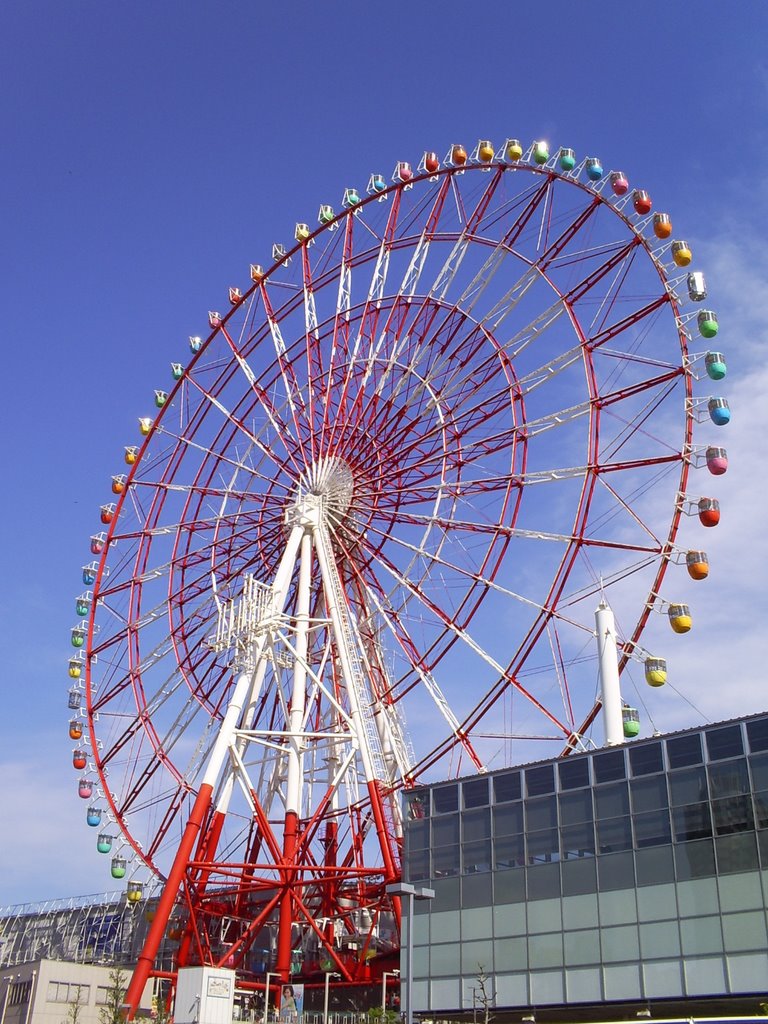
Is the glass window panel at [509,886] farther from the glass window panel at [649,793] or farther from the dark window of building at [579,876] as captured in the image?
the glass window panel at [649,793]

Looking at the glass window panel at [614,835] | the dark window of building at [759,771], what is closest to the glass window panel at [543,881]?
the glass window panel at [614,835]

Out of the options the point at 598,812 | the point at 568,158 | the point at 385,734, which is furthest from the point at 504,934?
the point at 568,158

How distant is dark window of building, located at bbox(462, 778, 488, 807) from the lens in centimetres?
3152

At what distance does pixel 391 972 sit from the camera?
35.7 m

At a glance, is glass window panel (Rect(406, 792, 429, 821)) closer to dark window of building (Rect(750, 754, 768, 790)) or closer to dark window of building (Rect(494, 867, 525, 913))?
dark window of building (Rect(494, 867, 525, 913))

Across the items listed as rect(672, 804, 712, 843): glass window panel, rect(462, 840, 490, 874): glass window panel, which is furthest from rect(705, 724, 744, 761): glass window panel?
rect(462, 840, 490, 874): glass window panel

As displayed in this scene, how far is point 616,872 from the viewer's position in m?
27.5

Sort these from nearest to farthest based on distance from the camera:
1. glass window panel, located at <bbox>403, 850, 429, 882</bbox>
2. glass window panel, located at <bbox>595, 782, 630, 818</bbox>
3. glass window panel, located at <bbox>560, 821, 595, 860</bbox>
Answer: glass window panel, located at <bbox>595, 782, 630, 818</bbox> < glass window panel, located at <bbox>560, 821, 595, 860</bbox> < glass window panel, located at <bbox>403, 850, 429, 882</bbox>

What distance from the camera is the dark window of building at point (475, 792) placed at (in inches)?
1241

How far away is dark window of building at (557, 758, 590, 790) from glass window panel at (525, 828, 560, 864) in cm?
120

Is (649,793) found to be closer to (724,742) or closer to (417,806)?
(724,742)

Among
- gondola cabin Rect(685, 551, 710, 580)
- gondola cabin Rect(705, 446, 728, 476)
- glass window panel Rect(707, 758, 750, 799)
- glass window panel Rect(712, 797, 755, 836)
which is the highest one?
gondola cabin Rect(705, 446, 728, 476)

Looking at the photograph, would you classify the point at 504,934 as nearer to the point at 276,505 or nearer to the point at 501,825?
the point at 501,825

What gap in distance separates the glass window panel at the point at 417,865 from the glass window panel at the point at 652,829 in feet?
22.4
